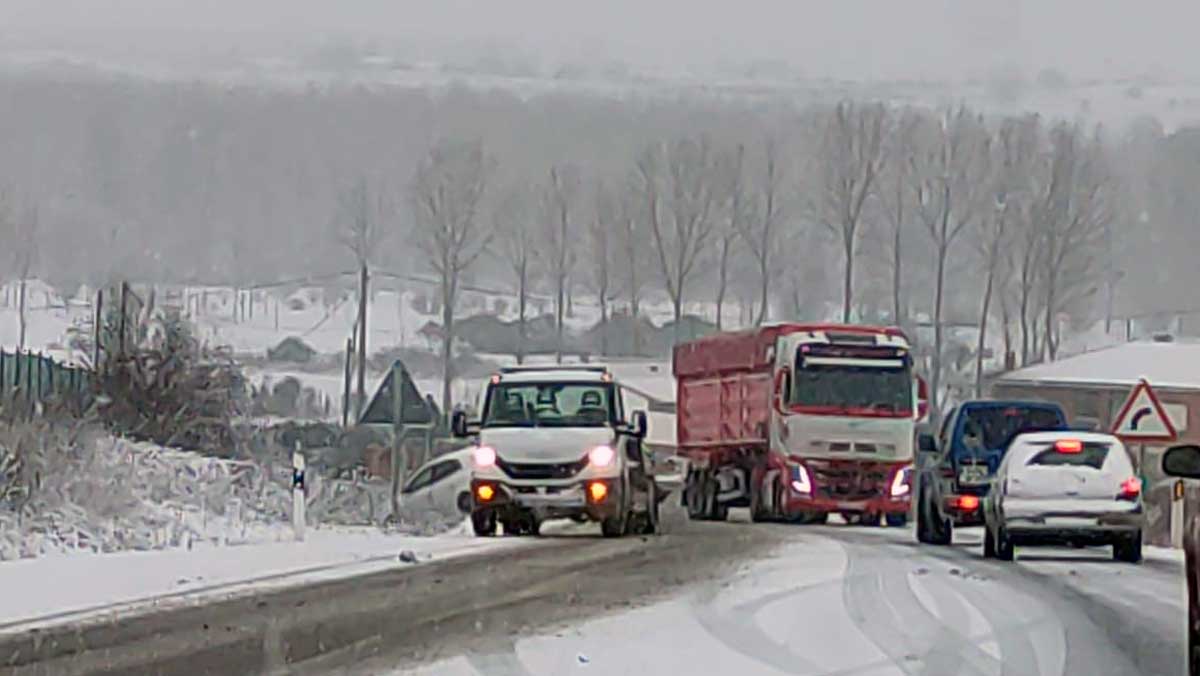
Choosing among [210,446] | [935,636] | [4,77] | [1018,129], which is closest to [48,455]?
[210,446]

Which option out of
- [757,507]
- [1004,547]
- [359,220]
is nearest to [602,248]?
[359,220]

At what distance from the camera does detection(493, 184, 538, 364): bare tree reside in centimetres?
10950

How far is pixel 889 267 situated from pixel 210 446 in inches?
2621

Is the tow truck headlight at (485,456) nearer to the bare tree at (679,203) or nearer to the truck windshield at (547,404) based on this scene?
the truck windshield at (547,404)

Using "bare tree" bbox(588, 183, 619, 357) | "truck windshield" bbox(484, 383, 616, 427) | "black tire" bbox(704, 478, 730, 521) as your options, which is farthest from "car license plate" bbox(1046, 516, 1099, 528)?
"bare tree" bbox(588, 183, 619, 357)

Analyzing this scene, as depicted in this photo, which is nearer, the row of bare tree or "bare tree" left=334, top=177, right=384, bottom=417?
the row of bare tree

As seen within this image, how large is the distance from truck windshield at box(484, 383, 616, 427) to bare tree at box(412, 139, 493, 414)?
228 feet

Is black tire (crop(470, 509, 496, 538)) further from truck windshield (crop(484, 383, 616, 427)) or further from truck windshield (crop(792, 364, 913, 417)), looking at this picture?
truck windshield (crop(792, 364, 913, 417))

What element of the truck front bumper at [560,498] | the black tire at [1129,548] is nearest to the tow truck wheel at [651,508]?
the truck front bumper at [560,498]

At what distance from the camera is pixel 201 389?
3819 cm

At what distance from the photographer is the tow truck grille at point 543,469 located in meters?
27.6

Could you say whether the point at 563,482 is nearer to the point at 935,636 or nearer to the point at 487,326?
the point at 935,636

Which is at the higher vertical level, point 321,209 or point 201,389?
point 321,209

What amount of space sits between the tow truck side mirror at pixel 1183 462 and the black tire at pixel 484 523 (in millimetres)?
18088
